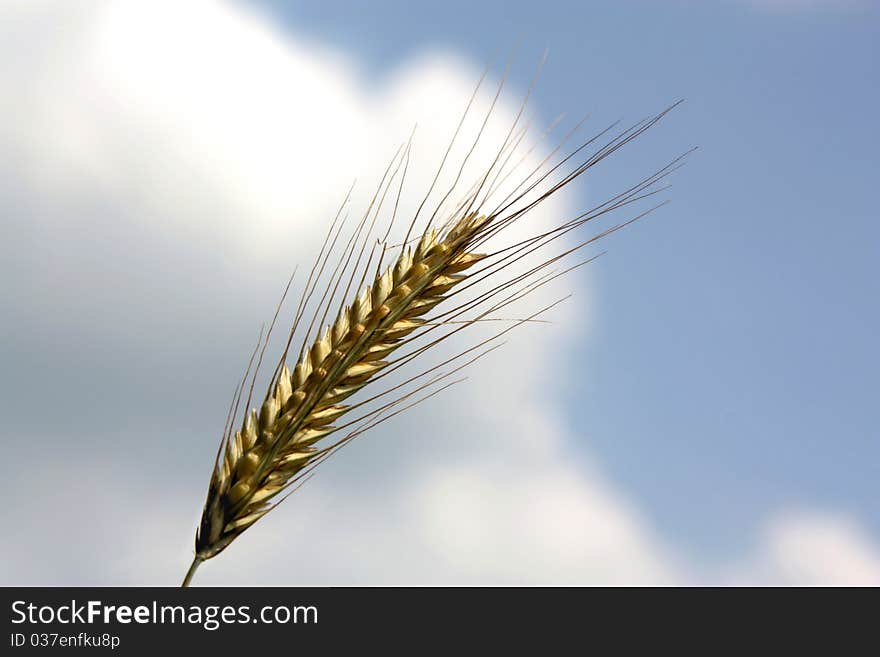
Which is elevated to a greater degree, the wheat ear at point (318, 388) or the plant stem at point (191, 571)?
the wheat ear at point (318, 388)

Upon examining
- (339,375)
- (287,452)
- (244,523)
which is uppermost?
(339,375)

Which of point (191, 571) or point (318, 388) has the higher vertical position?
point (318, 388)

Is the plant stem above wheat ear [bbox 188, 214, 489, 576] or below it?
below

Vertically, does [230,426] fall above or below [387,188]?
below
